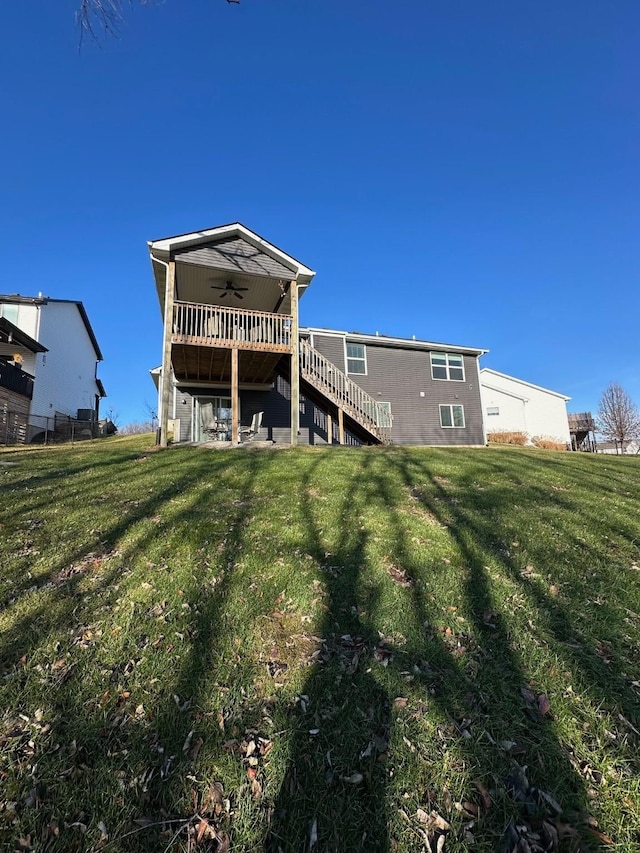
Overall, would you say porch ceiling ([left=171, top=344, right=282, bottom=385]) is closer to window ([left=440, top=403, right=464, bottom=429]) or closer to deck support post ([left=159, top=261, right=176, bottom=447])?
deck support post ([left=159, top=261, right=176, bottom=447])

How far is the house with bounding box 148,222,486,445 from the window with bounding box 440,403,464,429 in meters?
0.06

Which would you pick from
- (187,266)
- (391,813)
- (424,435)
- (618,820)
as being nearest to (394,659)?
(391,813)

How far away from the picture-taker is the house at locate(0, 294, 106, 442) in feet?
60.3

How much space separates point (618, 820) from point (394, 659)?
4.47ft

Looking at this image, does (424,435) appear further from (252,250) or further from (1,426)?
(1,426)

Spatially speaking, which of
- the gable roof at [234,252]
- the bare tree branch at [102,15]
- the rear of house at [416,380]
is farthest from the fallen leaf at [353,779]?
the rear of house at [416,380]

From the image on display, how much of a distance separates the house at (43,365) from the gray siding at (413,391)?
550 inches

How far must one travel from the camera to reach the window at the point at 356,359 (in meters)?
18.7

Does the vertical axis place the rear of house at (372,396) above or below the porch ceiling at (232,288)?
below

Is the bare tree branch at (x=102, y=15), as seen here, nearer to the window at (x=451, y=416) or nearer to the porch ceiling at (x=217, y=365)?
the porch ceiling at (x=217, y=365)

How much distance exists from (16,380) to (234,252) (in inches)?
519

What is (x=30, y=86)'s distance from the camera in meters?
7.16

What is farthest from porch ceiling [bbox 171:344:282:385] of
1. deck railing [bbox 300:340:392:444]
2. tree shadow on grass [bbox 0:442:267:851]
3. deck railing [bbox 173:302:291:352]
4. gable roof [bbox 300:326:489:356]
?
tree shadow on grass [bbox 0:442:267:851]

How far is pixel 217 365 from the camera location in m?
13.9
